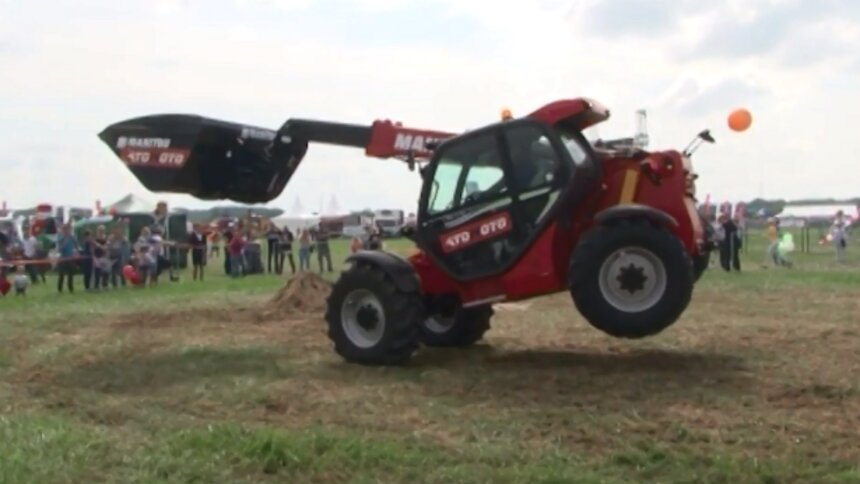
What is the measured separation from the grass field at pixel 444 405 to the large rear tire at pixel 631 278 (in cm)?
47

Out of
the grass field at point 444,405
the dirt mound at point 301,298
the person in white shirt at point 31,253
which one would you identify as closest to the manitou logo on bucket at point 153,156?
the grass field at point 444,405

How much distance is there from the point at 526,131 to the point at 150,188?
4.42 metres

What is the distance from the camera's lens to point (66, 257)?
25422 mm

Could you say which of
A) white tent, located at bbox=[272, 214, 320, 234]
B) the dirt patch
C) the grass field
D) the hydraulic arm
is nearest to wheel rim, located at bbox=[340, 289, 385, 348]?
the grass field

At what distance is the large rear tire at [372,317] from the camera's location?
11156mm

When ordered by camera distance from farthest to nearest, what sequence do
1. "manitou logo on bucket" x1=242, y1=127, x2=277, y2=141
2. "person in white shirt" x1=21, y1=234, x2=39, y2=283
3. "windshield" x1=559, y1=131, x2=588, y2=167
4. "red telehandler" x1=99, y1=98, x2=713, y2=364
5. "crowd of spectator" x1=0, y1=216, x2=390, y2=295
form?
"person in white shirt" x1=21, y1=234, x2=39, y2=283 < "crowd of spectator" x1=0, y1=216, x2=390, y2=295 < "manitou logo on bucket" x1=242, y1=127, x2=277, y2=141 < "windshield" x1=559, y1=131, x2=588, y2=167 < "red telehandler" x1=99, y1=98, x2=713, y2=364

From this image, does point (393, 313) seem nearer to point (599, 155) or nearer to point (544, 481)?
point (599, 155)

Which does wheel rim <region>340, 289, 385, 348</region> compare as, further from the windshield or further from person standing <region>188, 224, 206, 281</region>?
person standing <region>188, 224, 206, 281</region>

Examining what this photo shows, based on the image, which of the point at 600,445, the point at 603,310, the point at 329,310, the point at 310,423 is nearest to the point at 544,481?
the point at 600,445

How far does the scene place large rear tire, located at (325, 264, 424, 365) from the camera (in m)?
11.2

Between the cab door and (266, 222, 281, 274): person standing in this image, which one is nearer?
the cab door

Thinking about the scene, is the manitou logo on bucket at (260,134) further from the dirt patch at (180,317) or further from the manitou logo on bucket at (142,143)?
the dirt patch at (180,317)

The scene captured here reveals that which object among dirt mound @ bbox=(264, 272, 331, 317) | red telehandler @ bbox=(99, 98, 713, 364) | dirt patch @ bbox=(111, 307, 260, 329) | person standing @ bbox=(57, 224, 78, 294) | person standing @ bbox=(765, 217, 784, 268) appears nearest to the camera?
red telehandler @ bbox=(99, 98, 713, 364)

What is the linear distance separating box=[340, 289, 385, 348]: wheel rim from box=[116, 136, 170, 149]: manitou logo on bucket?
284 cm
